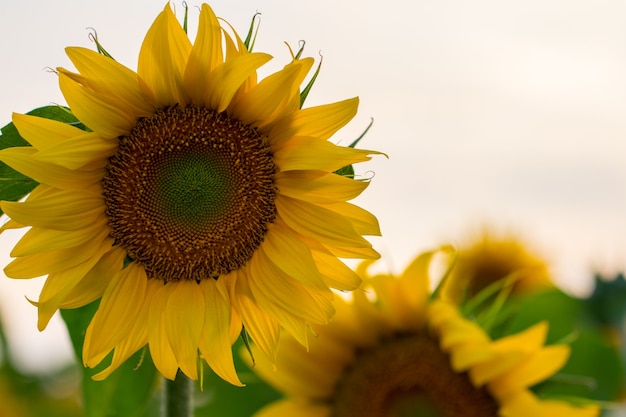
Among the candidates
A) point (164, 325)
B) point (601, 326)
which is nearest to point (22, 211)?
point (164, 325)

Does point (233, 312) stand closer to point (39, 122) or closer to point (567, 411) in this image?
point (39, 122)

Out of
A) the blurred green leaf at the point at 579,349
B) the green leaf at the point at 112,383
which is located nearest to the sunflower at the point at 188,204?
the green leaf at the point at 112,383

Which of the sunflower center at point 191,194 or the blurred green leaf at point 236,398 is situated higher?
the sunflower center at point 191,194

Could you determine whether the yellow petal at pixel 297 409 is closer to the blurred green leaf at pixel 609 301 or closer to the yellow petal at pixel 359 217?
the yellow petal at pixel 359 217

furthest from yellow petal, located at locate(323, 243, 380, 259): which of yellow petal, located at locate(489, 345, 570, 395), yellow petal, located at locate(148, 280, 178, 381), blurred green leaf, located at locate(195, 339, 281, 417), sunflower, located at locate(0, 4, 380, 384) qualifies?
blurred green leaf, located at locate(195, 339, 281, 417)

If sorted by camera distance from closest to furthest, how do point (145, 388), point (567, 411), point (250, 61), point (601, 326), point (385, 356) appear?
1. point (250, 61)
2. point (145, 388)
3. point (567, 411)
4. point (385, 356)
5. point (601, 326)

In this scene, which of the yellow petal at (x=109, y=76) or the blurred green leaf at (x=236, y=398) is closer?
the yellow petal at (x=109, y=76)

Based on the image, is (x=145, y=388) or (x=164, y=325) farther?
(x=145, y=388)
